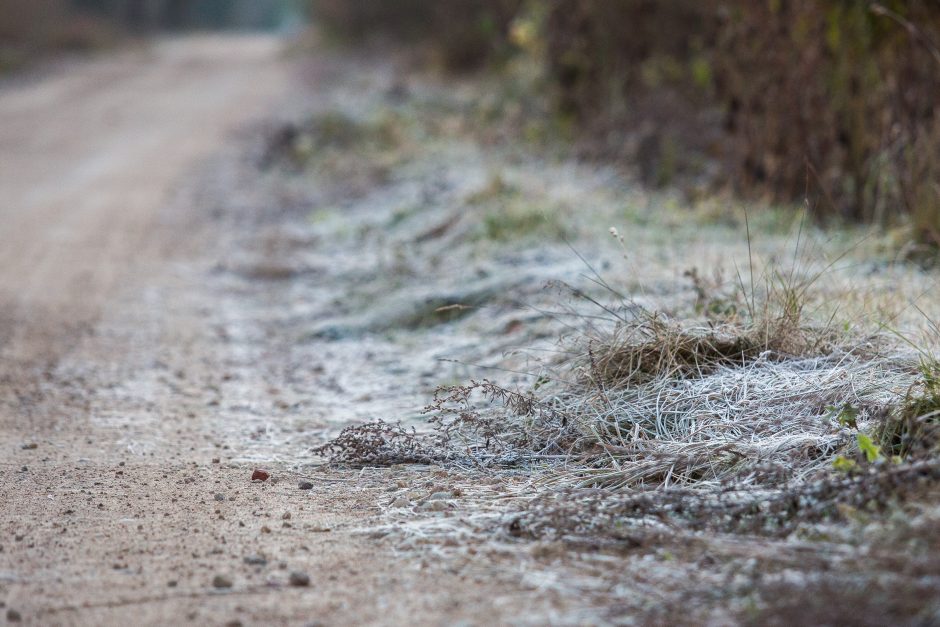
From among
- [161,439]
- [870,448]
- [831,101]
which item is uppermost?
[831,101]

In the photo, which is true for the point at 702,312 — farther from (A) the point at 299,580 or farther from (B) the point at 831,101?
(B) the point at 831,101

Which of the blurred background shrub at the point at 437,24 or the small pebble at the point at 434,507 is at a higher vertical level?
the blurred background shrub at the point at 437,24

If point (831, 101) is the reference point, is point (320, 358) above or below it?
below

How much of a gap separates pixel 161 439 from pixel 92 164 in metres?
8.54

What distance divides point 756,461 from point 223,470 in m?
1.80

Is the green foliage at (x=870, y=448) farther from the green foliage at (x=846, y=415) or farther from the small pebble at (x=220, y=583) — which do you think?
the small pebble at (x=220, y=583)

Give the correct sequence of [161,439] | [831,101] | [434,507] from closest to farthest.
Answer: [434,507] → [161,439] → [831,101]

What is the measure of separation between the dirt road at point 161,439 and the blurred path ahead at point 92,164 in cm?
Answer: 3

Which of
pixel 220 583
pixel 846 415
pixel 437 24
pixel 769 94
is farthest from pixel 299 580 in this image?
pixel 437 24

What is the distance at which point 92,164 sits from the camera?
11.7m

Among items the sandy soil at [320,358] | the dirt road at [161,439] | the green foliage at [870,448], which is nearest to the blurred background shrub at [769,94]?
the sandy soil at [320,358]

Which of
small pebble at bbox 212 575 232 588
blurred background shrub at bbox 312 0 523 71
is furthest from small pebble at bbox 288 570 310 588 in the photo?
blurred background shrub at bbox 312 0 523 71

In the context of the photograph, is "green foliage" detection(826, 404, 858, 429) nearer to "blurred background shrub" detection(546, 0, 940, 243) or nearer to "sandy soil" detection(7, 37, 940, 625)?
"sandy soil" detection(7, 37, 940, 625)

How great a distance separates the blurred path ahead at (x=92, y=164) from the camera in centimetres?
634
